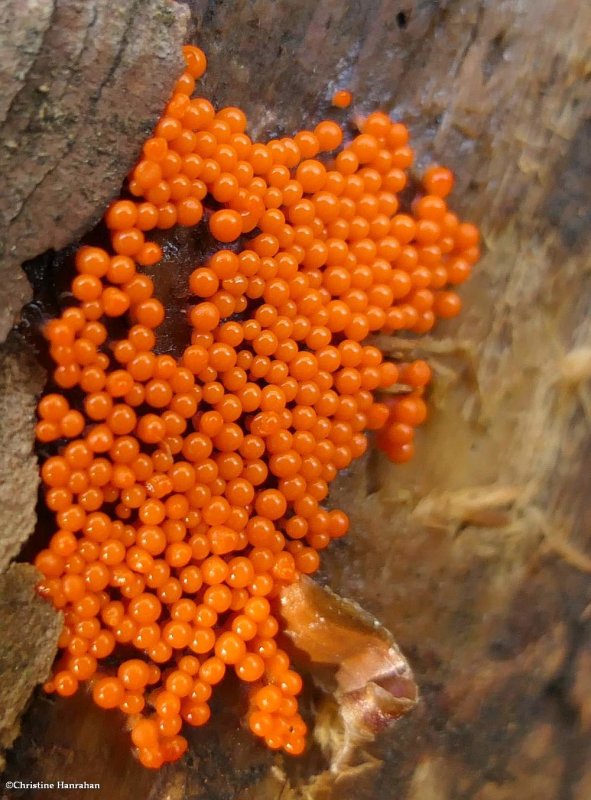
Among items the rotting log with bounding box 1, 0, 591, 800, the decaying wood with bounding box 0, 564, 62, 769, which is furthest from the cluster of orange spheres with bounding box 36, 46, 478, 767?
the rotting log with bounding box 1, 0, 591, 800

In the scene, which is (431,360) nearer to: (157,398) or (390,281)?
(390,281)

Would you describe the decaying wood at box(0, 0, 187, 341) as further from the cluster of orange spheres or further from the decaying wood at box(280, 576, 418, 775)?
the decaying wood at box(280, 576, 418, 775)

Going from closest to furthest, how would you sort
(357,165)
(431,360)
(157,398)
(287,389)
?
(157,398) < (287,389) < (357,165) < (431,360)

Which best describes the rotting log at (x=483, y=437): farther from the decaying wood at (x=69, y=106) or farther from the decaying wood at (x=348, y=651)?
the decaying wood at (x=69, y=106)

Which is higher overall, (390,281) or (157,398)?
(390,281)

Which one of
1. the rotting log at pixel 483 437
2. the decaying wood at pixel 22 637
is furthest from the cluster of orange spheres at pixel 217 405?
the rotting log at pixel 483 437

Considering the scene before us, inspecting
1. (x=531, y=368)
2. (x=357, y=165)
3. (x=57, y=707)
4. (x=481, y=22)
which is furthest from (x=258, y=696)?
(x=481, y=22)
